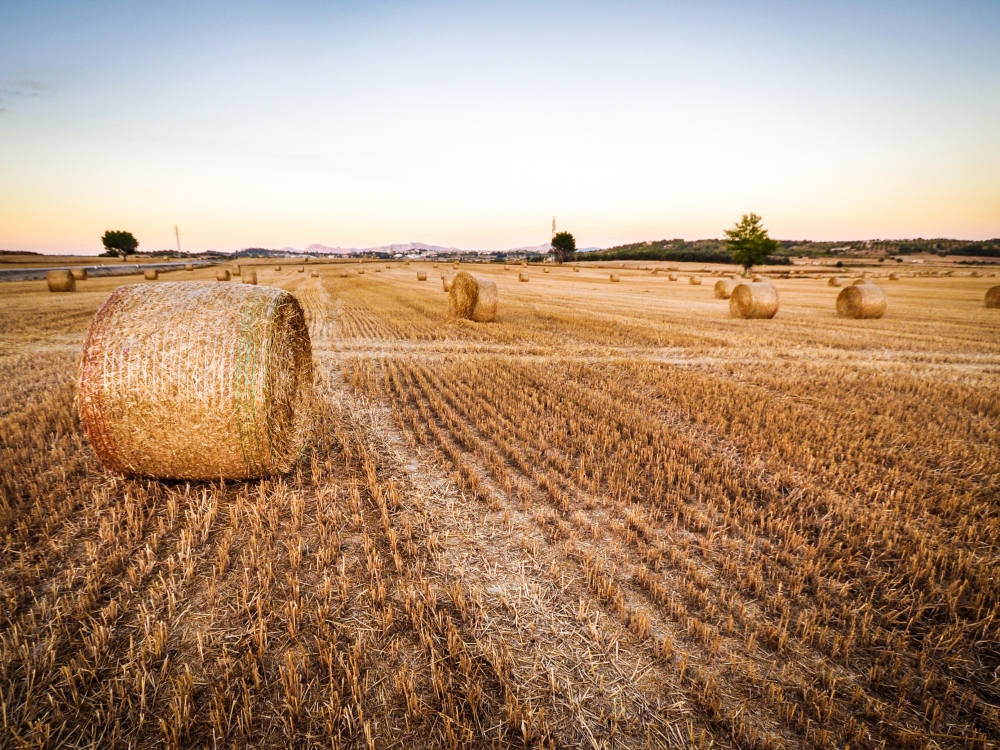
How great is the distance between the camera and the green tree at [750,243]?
6588 centimetres

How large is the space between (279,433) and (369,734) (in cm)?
358

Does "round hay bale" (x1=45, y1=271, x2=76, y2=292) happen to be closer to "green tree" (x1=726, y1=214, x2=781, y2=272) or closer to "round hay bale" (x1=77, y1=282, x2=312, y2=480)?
"round hay bale" (x1=77, y1=282, x2=312, y2=480)

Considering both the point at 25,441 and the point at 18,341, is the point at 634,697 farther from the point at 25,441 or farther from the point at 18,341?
the point at 18,341

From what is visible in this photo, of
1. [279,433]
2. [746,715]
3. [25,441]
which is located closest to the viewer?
[746,715]

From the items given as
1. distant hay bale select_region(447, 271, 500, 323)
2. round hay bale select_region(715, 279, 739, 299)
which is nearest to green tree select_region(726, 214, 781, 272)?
round hay bale select_region(715, 279, 739, 299)

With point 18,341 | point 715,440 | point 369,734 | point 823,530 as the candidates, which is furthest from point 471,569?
point 18,341

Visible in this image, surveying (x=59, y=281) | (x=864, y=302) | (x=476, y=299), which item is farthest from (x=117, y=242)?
(x=864, y=302)

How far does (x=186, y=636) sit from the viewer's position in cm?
292

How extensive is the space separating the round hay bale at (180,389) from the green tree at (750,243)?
7267cm

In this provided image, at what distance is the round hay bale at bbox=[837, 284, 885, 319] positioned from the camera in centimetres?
1934

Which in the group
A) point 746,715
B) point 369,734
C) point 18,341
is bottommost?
point 746,715

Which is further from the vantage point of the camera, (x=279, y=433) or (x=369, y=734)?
(x=279, y=433)

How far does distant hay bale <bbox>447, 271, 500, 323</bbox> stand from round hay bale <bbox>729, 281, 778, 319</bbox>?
35.5 feet

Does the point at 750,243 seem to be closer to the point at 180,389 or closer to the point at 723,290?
the point at 723,290
